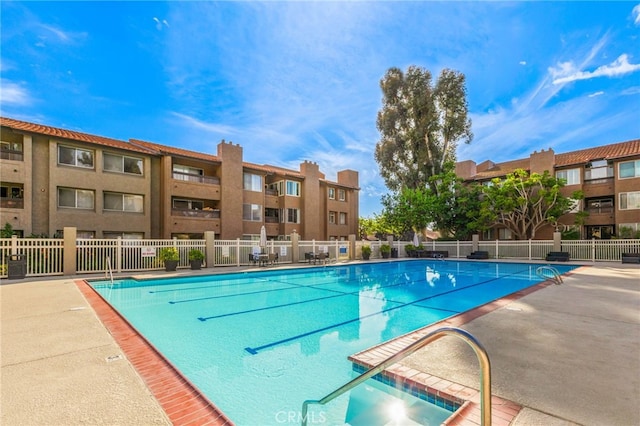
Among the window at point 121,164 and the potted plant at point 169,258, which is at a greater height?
the window at point 121,164

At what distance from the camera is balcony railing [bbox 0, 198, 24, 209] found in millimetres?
16531

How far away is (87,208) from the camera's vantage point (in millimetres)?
19266

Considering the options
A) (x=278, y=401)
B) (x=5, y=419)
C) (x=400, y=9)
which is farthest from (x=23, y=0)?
(x=278, y=401)

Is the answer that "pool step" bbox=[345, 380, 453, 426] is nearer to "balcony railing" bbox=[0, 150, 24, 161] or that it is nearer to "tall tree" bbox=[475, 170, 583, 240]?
"balcony railing" bbox=[0, 150, 24, 161]

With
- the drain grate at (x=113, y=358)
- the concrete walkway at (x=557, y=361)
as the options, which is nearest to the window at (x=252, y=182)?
the concrete walkway at (x=557, y=361)

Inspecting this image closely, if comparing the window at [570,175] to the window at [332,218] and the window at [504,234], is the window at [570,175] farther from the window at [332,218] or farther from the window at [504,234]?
the window at [332,218]

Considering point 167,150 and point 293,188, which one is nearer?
point 167,150

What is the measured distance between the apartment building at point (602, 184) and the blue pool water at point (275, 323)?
58.4ft

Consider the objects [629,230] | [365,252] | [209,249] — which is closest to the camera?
[209,249]

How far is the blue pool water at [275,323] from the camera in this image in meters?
3.93

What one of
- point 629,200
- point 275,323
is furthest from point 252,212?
point 629,200

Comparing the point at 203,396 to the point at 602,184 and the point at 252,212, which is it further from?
the point at 602,184

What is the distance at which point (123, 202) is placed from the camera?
2073cm

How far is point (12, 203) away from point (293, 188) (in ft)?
65.1
